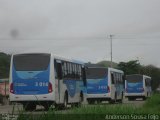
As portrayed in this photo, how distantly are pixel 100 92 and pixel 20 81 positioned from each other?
48.3 ft

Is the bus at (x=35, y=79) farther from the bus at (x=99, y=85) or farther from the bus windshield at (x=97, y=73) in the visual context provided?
the bus windshield at (x=97, y=73)

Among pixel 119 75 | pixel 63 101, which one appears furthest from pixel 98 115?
pixel 119 75

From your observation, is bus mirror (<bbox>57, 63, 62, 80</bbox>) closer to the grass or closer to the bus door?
the bus door

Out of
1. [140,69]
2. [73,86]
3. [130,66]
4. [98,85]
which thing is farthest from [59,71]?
[140,69]

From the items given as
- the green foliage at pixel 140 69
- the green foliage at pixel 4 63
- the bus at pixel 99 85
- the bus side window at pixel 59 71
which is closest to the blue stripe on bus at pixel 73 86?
the bus side window at pixel 59 71

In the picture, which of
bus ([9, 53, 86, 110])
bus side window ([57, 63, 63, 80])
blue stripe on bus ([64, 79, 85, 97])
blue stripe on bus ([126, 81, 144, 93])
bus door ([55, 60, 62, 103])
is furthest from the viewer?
blue stripe on bus ([126, 81, 144, 93])

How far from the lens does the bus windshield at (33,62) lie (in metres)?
24.1

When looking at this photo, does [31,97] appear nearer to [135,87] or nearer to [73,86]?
[73,86]

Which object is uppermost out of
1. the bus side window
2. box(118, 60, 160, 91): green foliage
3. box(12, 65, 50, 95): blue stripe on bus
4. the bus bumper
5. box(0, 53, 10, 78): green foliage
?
box(118, 60, 160, 91): green foliage

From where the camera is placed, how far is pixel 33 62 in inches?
952

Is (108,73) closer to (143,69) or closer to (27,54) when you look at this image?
(27,54)

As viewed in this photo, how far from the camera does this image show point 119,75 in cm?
4419

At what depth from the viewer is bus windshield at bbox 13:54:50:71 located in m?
24.1

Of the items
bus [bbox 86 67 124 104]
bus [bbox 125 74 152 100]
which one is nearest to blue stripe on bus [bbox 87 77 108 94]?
bus [bbox 86 67 124 104]
